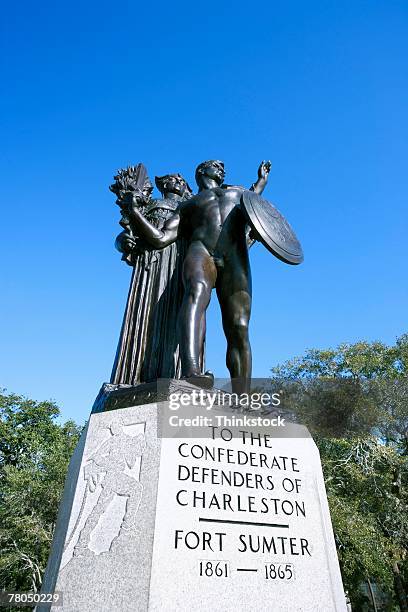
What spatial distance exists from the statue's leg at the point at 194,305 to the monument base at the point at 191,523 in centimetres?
56

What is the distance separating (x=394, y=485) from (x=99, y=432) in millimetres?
20898

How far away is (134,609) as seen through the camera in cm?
285

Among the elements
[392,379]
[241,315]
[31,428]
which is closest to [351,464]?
[392,379]

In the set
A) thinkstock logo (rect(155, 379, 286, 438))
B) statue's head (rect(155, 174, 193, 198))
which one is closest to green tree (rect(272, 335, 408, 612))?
statue's head (rect(155, 174, 193, 198))

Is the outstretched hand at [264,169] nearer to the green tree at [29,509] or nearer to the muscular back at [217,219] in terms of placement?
the muscular back at [217,219]

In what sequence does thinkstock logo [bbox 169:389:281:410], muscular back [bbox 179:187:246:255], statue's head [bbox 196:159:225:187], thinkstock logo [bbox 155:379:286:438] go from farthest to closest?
statue's head [bbox 196:159:225:187] < muscular back [bbox 179:187:246:255] < thinkstock logo [bbox 169:389:281:410] < thinkstock logo [bbox 155:379:286:438]

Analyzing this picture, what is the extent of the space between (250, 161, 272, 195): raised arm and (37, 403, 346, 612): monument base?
3051 millimetres

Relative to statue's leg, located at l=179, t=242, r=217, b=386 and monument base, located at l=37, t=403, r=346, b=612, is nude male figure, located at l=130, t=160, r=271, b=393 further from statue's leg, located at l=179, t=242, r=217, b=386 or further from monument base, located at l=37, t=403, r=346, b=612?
monument base, located at l=37, t=403, r=346, b=612

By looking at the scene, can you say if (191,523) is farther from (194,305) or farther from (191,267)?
(191,267)

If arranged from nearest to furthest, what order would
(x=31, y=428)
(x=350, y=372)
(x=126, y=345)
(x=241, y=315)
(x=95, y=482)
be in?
(x=95, y=482) < (x=241, y=315) < (x=126, y=345) < (x=350, y=372) < (x=31, y=428)

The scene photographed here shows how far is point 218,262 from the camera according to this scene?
16.1 feet

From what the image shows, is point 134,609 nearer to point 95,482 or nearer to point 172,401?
point 95,482

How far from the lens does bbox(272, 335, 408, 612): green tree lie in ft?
A: 59.8

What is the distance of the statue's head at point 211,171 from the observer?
5703mm
